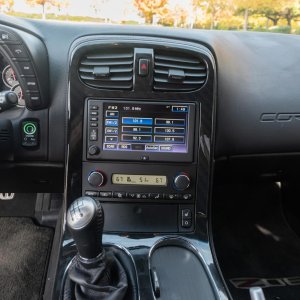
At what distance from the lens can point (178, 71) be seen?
1504mm

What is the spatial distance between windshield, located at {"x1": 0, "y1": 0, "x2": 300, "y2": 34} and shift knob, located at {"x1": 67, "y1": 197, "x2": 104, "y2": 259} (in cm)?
98

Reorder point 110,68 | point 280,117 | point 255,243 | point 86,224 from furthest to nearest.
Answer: point 255,243, point 280,117, point 110,68, point 86,224

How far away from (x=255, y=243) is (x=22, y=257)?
4.31ft

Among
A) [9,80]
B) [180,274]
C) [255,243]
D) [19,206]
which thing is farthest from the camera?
[19,206]

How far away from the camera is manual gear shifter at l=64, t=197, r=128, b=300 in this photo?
1.11m

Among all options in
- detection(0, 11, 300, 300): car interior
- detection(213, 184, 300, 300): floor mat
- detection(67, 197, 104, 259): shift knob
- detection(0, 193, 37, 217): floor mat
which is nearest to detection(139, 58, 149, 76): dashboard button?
detection(0, 11, 300, 300): car interior

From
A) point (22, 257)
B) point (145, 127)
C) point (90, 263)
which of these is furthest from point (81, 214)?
point (22, 257)

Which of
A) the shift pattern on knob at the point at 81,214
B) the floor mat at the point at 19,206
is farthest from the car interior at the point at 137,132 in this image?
the floor mat at the point at 19,206

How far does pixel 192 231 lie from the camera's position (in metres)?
1.54

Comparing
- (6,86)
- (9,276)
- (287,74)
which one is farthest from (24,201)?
(287,74)

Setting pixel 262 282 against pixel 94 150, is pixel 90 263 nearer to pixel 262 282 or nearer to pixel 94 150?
pixel 94 150

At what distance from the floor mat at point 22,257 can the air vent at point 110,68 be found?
45.1 inches

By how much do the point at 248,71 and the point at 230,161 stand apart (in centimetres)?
41

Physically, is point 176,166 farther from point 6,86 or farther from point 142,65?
point 6,86
